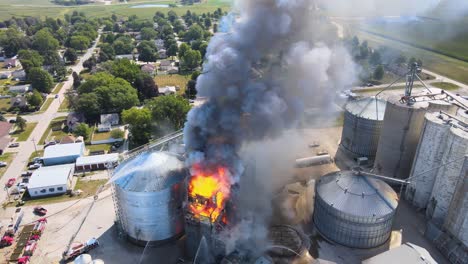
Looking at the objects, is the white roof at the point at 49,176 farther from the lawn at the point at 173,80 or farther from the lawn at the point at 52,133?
the lawn at the point at 173,80

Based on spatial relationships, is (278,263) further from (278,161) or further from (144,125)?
(144,125)

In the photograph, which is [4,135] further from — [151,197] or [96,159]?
[151,197]

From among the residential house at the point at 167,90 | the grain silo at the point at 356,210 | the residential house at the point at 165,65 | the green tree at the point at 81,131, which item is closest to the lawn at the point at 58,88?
the residential house at the point at 167,90

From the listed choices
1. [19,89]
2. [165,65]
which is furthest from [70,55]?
[165,65]

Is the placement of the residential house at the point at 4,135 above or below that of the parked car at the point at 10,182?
above

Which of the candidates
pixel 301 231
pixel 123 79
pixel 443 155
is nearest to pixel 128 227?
pixel 301 231

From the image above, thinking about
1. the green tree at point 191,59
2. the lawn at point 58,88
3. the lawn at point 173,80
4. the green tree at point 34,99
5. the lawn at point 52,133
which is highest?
the green tree at point 191,59
